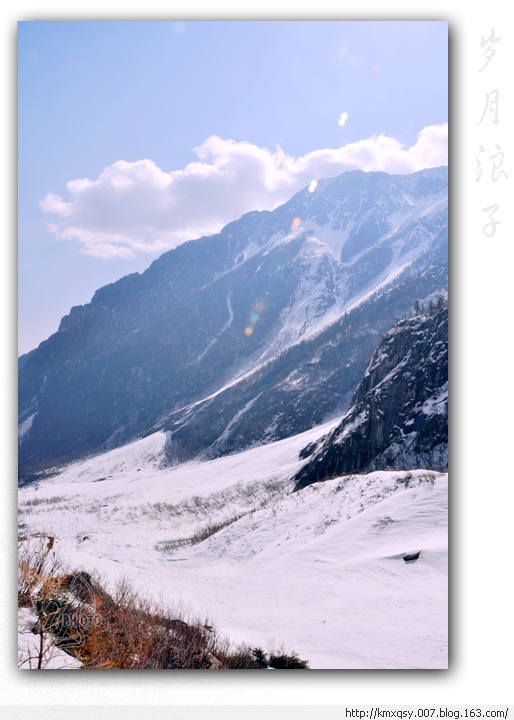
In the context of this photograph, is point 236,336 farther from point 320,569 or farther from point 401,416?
point 320,569

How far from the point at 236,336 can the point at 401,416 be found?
120 meters

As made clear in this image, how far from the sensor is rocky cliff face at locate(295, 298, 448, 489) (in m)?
25.2

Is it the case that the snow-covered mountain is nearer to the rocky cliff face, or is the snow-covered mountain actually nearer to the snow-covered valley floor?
the rocky cliff face

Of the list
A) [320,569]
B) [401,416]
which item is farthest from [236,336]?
[320,569]

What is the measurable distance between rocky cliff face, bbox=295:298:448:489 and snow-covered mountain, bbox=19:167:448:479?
116 feet

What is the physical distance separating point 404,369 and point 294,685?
81.9ft

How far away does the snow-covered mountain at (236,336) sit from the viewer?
79.6 m

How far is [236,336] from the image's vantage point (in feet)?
483

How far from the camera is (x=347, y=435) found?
33438 millimetres

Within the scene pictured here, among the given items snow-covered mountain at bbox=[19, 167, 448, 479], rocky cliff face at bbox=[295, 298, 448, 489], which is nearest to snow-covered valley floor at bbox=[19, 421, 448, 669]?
rocky cliff face at bbox=[295, 298, 448, 489]

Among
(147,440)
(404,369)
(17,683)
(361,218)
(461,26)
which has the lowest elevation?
(147,440)

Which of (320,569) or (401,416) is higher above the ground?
(401,416)
